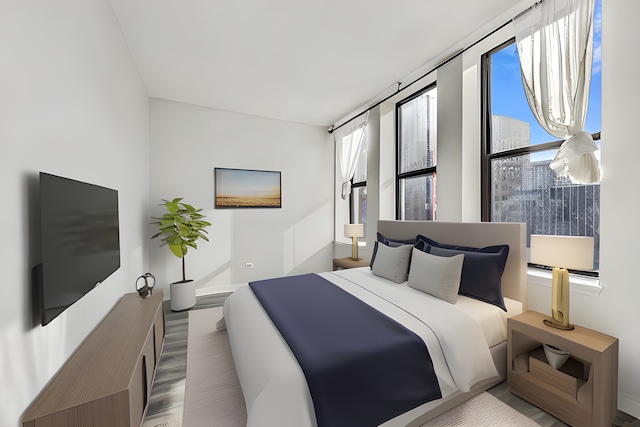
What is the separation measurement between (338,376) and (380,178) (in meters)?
3.18

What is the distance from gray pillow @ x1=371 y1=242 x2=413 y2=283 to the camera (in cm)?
260

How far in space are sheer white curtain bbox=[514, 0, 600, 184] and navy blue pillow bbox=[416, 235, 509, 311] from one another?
77 cm

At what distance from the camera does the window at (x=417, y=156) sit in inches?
135

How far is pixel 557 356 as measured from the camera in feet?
5.58

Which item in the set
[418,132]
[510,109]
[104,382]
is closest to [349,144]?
[418,132]

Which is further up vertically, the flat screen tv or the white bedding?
the flat screen tv

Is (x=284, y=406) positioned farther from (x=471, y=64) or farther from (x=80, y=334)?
(x=471, y=64)

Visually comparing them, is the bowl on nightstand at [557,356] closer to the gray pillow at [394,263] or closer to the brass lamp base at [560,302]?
the brass lamp base at [560,302]

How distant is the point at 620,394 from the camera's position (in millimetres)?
1706

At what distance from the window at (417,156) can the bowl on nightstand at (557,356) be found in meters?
1.88

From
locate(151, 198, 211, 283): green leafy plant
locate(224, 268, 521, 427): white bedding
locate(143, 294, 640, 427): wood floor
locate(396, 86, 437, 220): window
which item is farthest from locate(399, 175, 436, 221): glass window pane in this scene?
locate(151, 198, 211, 283): green leafy plant

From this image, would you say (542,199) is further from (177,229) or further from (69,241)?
(177,229)

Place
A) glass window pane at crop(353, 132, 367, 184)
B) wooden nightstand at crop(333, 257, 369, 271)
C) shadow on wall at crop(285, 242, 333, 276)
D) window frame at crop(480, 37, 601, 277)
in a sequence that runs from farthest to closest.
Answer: shadow on wall at crop(285, 242, 333, 276), glass window pane at crop(353, 132, 367, 184), wooden nightstand at crop(333, 257, 369, 271), window frame at crop(480, 37, 601, 277)

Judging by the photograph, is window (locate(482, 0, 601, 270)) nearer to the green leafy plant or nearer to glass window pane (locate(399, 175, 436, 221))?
glass window pane (locate(399, 175, 436, 221))
